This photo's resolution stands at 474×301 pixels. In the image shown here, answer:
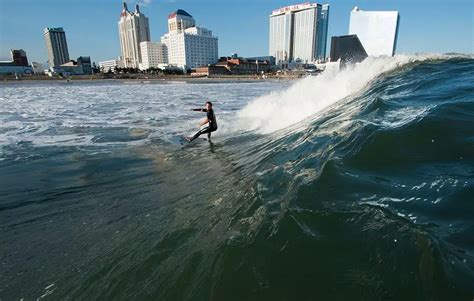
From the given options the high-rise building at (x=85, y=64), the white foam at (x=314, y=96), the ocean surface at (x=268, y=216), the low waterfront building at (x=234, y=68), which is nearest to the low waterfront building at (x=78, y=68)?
the high-rise building at (x=85, y=64)

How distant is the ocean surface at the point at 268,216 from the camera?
3.01 meters

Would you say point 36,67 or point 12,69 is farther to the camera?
point 36,67

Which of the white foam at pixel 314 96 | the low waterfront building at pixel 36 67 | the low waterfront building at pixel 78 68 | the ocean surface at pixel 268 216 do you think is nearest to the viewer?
the ocean surface at pixel 268 216

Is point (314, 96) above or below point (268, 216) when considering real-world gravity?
above

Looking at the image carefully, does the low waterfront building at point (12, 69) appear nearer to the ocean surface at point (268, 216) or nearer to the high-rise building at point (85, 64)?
the high-rise building at point (85, 64)

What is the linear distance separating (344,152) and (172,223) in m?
3.60

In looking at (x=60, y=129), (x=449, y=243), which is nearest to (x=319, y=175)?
(x=449, y=243)

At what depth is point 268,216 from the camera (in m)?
4.27

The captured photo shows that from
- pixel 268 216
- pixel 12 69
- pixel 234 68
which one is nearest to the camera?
pixel 268 216

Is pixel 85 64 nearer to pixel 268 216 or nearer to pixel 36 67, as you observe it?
pixel 36 67

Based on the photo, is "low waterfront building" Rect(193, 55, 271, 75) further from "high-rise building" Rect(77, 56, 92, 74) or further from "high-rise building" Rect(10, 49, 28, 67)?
"high-rise building" Rect(10, 49, 28, 67)

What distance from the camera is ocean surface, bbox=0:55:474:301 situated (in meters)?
3.01

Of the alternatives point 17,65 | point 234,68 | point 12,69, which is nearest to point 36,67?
point 17,65

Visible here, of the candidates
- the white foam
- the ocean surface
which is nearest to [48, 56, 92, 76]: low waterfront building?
the white foam
